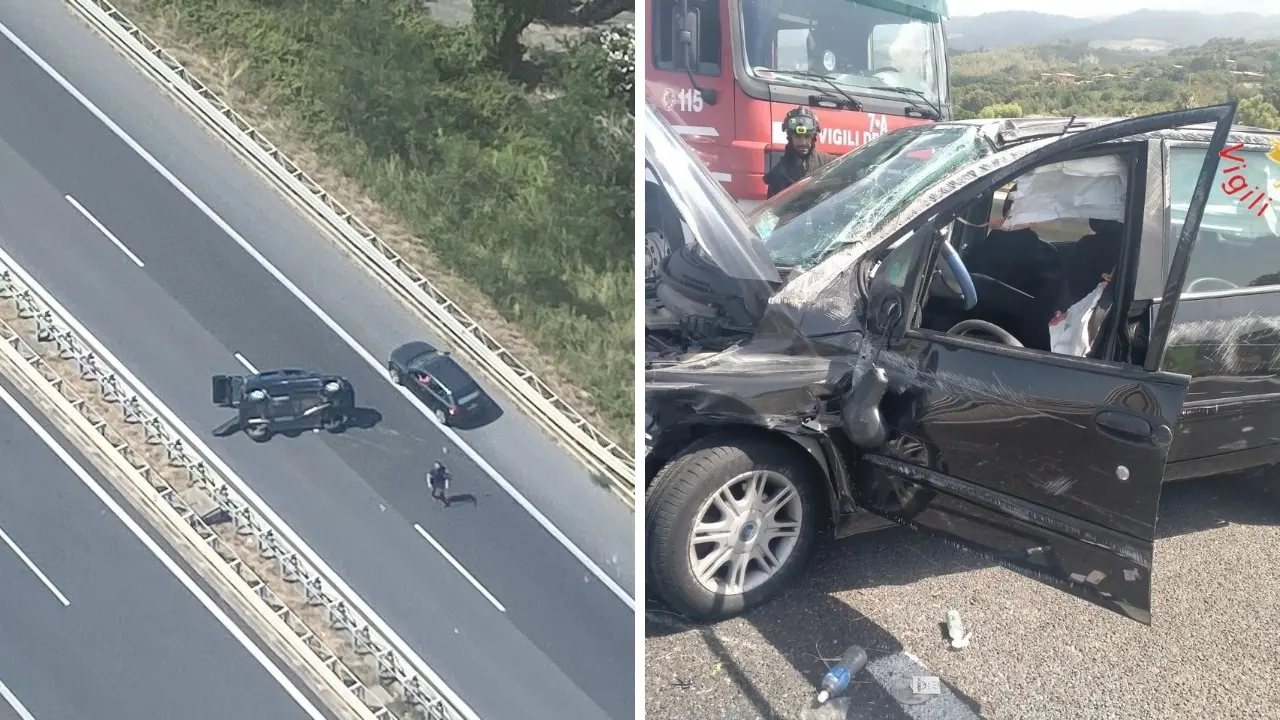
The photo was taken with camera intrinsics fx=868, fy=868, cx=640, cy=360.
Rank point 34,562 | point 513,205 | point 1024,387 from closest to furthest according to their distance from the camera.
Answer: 1. point 34,562
2. point 513,205
3. point 1024,387

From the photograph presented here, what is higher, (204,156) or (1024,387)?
(204,156)

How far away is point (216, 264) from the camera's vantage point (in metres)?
1.58

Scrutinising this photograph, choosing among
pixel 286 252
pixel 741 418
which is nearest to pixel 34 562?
pixel 286 252

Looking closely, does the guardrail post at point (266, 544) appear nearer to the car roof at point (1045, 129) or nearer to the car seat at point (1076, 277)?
the car seat at point (1076, 277)

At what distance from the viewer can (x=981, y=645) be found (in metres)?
2.74

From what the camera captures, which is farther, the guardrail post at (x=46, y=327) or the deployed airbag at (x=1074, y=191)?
the deployed airbag at (x=1074, y=191)

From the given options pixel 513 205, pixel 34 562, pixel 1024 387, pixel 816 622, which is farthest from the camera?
pixel 816 622

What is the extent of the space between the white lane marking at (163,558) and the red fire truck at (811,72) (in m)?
3.01

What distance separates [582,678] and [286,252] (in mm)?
998

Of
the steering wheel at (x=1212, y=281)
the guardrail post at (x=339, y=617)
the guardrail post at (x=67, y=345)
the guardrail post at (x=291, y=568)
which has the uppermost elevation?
the steering wheel at (x=1212, y=281)

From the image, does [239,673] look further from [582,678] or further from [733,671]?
[733,671]

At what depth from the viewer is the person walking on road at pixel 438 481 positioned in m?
1.65

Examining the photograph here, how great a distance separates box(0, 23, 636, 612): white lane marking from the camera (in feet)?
5.03

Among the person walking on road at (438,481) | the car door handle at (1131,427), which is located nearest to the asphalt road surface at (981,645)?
the car door handle at (1131,427)
